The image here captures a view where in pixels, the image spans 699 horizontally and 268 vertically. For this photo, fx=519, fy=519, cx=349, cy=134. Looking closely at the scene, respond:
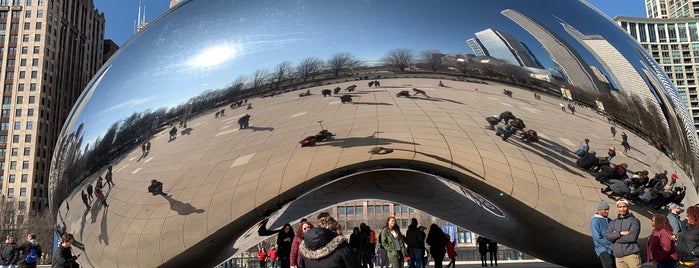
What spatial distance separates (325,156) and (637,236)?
313cm

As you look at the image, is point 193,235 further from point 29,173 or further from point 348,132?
point 29,173

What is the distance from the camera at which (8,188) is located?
297 ft

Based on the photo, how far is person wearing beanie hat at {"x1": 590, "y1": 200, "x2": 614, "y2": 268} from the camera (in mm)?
4996

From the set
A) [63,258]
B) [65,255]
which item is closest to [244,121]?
[65,255]

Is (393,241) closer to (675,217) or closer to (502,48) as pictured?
(675,217)

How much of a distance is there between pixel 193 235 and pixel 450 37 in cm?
299

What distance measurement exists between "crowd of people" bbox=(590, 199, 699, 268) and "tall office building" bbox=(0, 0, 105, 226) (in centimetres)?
9969

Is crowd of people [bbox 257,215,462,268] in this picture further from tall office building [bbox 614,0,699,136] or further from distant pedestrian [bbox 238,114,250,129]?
tall office building [bbox 614,0,699,136]

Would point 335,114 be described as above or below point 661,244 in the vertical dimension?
above

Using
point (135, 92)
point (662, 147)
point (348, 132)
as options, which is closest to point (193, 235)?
point (135, 92)

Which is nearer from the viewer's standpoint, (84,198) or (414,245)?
(84,198)

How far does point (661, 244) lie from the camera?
5.14 metres

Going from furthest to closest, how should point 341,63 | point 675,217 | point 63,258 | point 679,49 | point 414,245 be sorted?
point 679,49 → point 414,245 → point 63,258 → point 675,217 → point 341,63

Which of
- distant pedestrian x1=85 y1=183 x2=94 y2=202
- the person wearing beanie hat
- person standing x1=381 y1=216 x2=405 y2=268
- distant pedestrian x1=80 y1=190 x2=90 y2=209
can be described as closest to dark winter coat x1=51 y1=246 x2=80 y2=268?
distant pedestrian x1=80 y1=190 x2=90 y2=209
